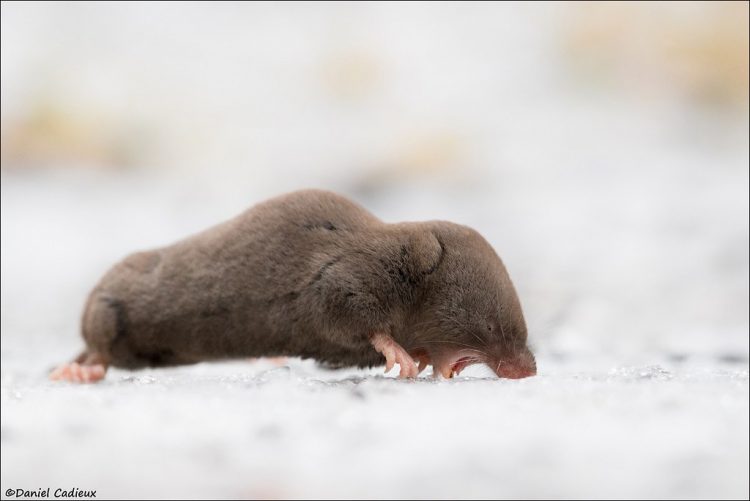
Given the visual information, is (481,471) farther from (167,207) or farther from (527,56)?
(527,56)

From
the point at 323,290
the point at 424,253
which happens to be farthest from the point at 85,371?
the point at 424,253

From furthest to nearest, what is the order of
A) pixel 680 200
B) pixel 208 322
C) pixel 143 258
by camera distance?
pixel 680 200
pixel 143 258
pixel 208 322

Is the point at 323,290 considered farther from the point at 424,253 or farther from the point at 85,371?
the point at 85,371

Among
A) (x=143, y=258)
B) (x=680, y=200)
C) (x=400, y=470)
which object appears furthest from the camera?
(x=680, y=200)

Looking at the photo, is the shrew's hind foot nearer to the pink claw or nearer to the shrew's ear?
the pink claw

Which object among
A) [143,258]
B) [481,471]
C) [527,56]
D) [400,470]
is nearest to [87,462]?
[400,470]

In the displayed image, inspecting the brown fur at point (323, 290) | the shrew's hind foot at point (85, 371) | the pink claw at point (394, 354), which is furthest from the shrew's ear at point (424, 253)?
the shrew's hind foot at point (85, 371)

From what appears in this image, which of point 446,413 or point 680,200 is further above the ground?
point 680,200
